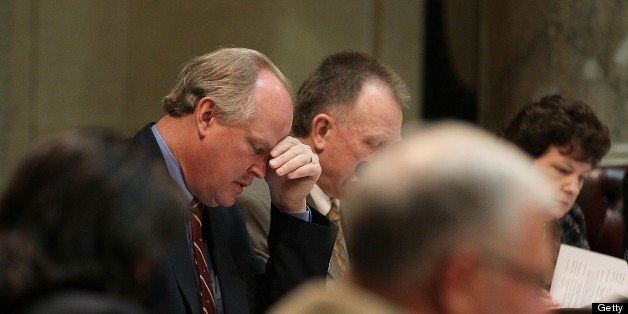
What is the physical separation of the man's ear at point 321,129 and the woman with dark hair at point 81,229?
2064 mm

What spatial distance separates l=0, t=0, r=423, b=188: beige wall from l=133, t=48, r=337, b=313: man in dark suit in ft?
5.86

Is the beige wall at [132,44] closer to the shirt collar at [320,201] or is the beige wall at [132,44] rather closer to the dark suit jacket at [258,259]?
the shirt collar at [320,201]

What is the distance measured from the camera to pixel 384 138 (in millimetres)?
3678

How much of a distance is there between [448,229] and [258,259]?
1.75 m

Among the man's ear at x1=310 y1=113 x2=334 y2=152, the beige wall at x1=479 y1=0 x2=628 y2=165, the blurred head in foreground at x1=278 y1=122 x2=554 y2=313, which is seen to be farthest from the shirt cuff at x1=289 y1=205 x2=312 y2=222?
the beige wall at x1=479 y1=0 x2=628 y2=165

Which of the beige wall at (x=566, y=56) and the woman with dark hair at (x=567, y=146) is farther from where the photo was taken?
the beige wall at (x=566, y=56)

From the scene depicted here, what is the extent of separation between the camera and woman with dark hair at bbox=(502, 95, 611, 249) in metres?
4.27

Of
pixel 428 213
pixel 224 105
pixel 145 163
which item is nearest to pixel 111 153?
pixel 145 163

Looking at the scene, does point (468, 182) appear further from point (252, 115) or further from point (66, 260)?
point (252, 115)

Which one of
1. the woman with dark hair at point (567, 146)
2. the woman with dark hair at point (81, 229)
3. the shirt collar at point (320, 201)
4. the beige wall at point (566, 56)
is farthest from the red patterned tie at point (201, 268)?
the beige wall at point (566, 56)

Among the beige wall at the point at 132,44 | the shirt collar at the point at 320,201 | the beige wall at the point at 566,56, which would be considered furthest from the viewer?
the beige wall at the point at 566,56

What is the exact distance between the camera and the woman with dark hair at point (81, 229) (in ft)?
4.94

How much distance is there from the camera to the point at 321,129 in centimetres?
367

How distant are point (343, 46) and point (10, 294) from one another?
13.2ft
